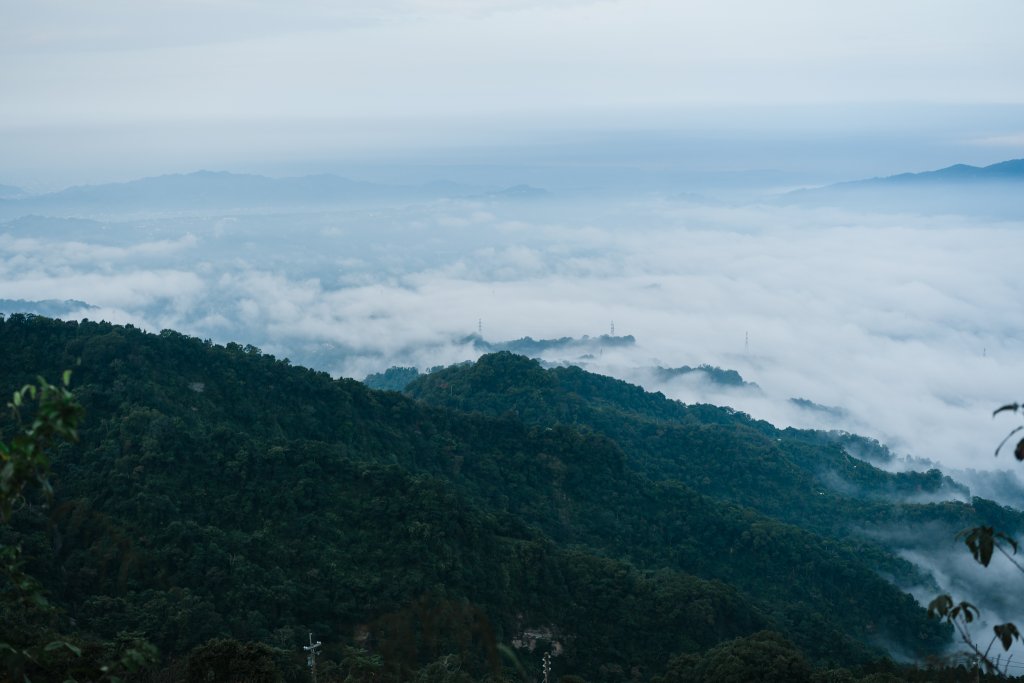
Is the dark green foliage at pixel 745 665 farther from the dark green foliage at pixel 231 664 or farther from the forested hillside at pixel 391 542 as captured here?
the dark green foliage at pixel 231 664

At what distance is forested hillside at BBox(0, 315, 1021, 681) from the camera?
24188 millimetres

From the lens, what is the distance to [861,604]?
3866 centimetres

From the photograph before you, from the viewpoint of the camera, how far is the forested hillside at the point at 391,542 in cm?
2419

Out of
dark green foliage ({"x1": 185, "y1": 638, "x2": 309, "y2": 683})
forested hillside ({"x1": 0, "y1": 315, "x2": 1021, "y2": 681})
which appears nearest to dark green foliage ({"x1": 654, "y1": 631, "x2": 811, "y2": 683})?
forested hillside ({"x1": 0, "y1": 315, "x2": 1021, "y2": 681})

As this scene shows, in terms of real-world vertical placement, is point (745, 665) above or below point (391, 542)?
below

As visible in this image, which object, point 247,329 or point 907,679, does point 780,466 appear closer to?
point 907,679

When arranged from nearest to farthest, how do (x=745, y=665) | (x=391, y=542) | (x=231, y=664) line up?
(x=231, y=664) < (x=745, y=665) < (x=391, y=542)

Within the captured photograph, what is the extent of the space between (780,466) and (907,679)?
3130 centimetres

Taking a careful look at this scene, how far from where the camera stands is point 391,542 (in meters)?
29.0

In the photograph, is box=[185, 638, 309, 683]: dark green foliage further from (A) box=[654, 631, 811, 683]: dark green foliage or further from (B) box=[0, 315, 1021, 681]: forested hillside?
(A) box=[654, 631, 811, 683]: dark green foliage

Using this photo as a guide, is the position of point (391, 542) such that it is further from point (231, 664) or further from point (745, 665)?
point (745, 665)

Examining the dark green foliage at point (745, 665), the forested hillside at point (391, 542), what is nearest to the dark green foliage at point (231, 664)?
the forested hillside at point (391, 542)

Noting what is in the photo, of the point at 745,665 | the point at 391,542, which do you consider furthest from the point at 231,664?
the point at 745,665

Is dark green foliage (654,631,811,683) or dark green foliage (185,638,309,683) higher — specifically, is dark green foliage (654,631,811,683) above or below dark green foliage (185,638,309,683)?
below
